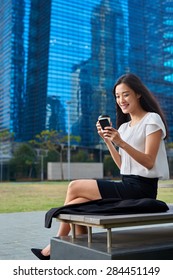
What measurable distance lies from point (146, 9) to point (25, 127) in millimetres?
39842

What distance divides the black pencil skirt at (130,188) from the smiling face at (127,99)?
Answer: 0.53 m

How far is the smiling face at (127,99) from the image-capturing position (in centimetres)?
281

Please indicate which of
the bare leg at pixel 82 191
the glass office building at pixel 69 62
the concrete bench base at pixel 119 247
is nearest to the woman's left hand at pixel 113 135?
the bare leg at pixel 82 191

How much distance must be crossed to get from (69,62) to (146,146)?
72192 mm

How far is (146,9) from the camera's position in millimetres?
84438

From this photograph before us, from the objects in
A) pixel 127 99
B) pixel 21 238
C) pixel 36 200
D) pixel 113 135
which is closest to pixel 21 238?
pixel 21 238

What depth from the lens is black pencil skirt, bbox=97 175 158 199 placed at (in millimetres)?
2650

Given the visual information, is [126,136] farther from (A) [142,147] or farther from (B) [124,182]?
(B) [124,182]

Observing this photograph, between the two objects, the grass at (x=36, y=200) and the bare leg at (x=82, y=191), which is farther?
the grass at (x=36, y=200)

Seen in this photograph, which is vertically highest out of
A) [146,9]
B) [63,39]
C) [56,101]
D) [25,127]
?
[146,9]

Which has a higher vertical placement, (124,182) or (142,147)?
(142,147)

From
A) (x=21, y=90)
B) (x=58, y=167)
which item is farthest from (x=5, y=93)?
(x=58, y=167)

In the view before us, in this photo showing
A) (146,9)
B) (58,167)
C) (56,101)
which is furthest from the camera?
(146,9)

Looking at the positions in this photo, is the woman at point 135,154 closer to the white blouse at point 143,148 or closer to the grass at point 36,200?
the white blouse at point 143,148
